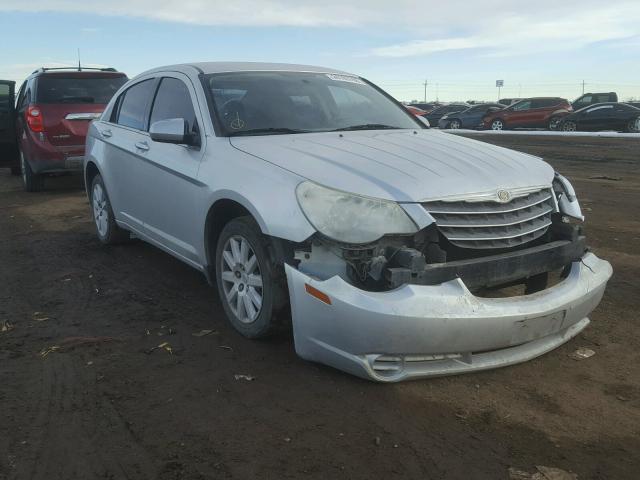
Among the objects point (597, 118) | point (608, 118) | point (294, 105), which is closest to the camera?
point (294, 105)

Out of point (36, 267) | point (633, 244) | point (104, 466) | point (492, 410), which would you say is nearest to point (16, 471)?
point (104, 466)

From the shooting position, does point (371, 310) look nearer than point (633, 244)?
Yes

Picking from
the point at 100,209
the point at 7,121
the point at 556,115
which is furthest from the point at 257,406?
the point at 556,115

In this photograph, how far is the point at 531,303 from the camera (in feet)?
10.4

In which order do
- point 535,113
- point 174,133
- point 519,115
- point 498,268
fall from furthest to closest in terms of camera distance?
point 519,115, point 535,113, point 174,133, point 498,268

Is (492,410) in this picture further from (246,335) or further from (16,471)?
(16,471)

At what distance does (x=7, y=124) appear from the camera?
11.2 m

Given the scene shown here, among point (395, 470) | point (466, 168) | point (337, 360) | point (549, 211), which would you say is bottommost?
point (395, 470)

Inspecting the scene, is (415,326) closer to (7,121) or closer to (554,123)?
(7,121)

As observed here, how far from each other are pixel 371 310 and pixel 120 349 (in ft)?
5.69

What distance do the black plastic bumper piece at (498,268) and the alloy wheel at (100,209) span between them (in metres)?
3.93

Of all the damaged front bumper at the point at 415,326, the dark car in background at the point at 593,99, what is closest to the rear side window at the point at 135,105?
the damaged front bumper at the point at 415,326

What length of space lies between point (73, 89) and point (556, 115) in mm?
22425

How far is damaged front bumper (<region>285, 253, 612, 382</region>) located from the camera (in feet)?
9.52
